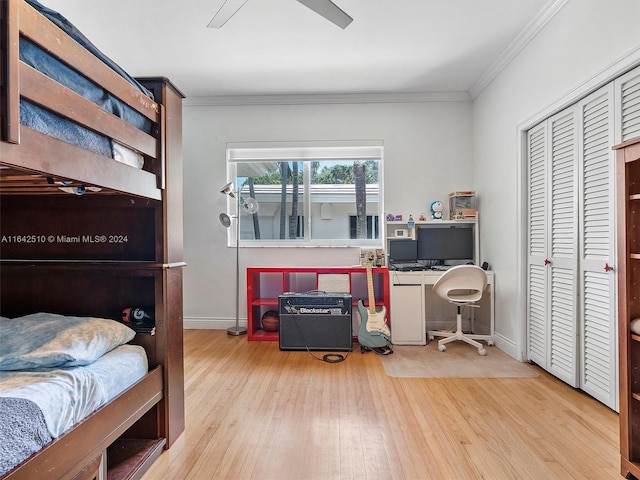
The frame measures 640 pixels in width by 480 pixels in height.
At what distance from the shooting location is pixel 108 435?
124 centimetres

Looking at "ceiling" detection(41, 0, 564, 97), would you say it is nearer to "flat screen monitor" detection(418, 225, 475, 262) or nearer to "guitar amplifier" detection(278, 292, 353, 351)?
"flat screen monitor" detection(418, 225, 475, 262)

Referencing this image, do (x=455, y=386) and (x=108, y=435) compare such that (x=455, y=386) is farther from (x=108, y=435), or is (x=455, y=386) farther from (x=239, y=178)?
(x=239, y=178)

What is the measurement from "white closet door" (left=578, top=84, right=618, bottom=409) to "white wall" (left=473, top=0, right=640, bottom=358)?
0.70 ft

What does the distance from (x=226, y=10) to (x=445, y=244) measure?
112 inches

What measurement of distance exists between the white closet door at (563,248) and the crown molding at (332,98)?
151cm

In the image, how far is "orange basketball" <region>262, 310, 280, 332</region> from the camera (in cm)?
362

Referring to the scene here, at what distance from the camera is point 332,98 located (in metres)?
3.86

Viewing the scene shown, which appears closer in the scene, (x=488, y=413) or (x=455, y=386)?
(x=488, y=413)

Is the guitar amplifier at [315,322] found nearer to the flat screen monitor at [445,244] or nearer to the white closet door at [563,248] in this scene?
the flat screen monitor at [445,244]

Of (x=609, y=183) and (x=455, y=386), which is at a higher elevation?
(x=609, y=183)

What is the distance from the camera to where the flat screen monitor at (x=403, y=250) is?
3.62 m

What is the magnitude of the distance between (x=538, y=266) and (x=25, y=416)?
312 cm

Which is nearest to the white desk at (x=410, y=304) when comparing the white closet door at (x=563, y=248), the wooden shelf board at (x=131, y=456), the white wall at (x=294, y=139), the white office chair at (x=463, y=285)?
the white office chair at (x=463, y=285)

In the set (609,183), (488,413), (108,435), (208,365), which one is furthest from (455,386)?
(108,435)
